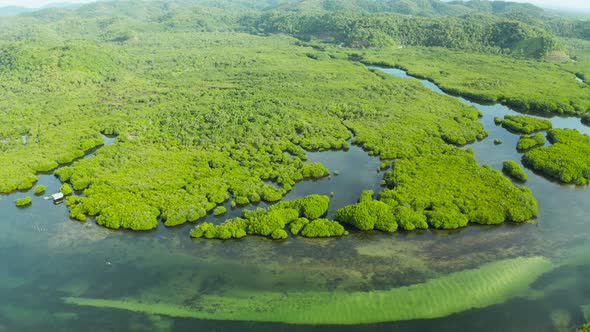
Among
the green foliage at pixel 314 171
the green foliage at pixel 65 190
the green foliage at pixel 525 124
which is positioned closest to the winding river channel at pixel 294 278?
the green foliage at pixel 65 190

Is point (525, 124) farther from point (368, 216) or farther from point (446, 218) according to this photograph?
point (368, 216)

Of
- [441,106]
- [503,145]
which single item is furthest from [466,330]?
[441,106]

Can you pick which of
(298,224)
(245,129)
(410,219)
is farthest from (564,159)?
(245,129)

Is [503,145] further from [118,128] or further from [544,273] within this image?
[118,128]

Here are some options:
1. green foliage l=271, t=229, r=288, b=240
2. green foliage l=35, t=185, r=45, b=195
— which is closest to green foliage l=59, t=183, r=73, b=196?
green foliage l=35, t=185, r=45, b=195

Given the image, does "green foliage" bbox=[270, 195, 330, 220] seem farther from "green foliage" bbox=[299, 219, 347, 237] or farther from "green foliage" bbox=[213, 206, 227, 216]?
"green foliage" bbox=[213, 206, 227, 216]

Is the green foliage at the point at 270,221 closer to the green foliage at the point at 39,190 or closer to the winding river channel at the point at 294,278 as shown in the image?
the winding river channel at the point at 294,278
